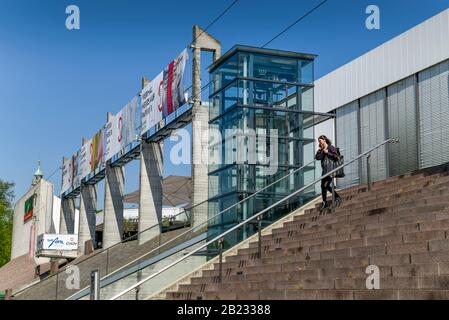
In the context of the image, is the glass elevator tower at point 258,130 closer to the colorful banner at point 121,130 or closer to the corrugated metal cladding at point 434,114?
the corrugated metal cladding at point 434,114

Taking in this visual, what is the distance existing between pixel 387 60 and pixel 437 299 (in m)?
14.5

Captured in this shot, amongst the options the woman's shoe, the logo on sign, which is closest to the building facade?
the woman's shoe

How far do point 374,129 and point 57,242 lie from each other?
2976 centimetres

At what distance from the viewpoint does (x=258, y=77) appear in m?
18.4

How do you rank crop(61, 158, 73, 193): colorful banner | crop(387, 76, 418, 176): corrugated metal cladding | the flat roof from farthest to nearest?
crop(61, 158, 73, 193): colorful banner
crop(387, 76, 418, 176): corrugated metal cladding
the flat roof

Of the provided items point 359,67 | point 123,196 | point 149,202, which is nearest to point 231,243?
point 359,67

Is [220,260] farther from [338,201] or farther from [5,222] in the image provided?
[5,222]

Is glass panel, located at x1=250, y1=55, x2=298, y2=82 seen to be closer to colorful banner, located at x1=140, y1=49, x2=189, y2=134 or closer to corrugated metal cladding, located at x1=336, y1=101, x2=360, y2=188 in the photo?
corrugated metal cladding, located at x1=336, y1=101, x2=360, y2=188

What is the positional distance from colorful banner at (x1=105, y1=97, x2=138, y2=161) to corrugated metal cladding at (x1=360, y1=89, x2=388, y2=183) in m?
16.1

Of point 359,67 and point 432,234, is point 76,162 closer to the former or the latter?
point 359,67

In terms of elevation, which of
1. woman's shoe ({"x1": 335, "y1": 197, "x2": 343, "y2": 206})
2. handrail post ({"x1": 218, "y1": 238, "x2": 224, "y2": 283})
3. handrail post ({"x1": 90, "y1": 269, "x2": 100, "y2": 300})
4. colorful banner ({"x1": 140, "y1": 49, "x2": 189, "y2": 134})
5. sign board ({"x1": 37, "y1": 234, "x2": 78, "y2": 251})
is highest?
colorful banner ({"x1": 140, "y1": 49, "x2": 189, "y2": 134})

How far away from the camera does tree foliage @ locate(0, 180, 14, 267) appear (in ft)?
264
